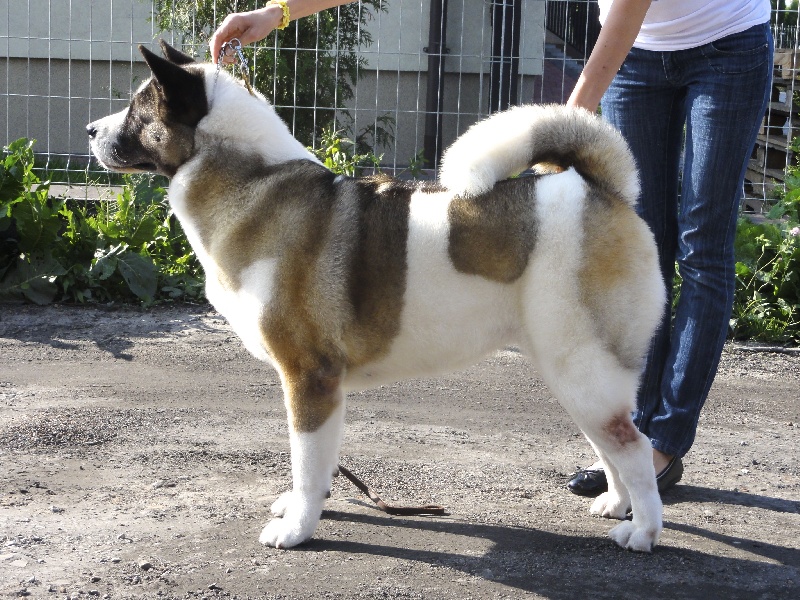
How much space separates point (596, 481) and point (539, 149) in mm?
1451

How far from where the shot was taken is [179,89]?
3332 millimetres

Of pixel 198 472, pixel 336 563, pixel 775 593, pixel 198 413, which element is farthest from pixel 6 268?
pixel 775 593

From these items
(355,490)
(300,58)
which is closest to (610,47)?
(355,490)

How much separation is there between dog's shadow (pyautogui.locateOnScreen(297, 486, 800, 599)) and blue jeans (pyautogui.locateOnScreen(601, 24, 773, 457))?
639mm

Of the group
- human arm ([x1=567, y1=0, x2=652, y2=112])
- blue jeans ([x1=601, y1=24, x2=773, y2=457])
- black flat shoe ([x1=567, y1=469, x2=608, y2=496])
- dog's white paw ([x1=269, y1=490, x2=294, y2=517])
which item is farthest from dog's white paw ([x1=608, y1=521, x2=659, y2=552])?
human arm ([x1=567, y1=0, x2=652, y2=112])

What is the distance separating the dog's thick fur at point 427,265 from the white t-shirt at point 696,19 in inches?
29.5

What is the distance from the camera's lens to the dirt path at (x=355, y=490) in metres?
3.13

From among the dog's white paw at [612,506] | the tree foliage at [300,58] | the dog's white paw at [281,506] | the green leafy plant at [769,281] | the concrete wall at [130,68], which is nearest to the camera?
the dog's white paw at [281,506]

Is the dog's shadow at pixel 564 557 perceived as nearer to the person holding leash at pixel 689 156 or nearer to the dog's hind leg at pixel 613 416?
the dog's hind leg at pixel 613 416

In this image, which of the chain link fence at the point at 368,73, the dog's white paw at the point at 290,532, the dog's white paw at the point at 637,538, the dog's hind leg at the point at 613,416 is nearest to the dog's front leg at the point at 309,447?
the dog's white paw at the point at 290,532

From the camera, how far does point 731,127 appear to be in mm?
3754

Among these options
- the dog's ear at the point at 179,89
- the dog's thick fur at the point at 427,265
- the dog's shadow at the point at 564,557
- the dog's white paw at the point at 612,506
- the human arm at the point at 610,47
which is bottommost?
the dog's shadow at the point at 564,557

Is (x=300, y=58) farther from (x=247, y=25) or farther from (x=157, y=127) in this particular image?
(x=157, y=127)

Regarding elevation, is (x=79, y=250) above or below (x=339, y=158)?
below
